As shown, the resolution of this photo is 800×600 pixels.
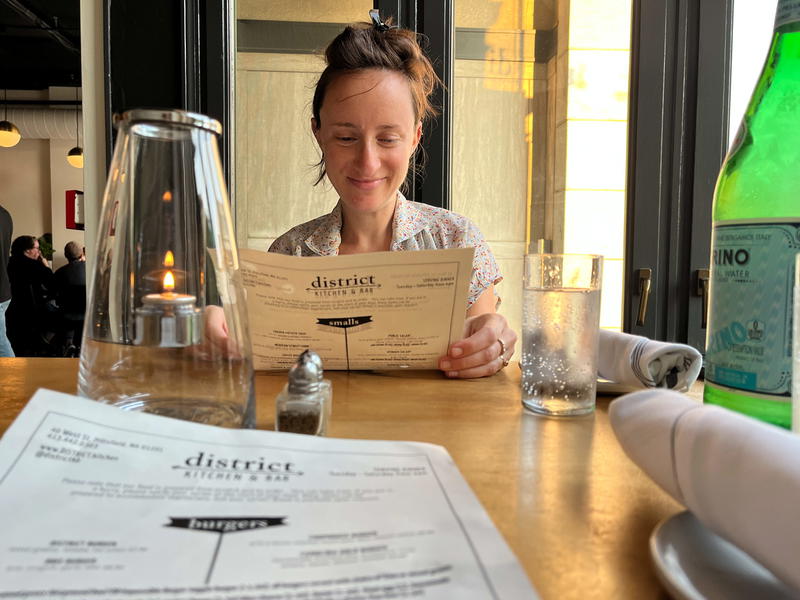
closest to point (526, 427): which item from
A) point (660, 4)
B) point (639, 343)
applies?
point (639, 343)

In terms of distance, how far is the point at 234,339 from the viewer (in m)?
→ 0.46

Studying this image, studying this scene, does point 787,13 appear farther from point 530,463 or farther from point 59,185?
point 59,185

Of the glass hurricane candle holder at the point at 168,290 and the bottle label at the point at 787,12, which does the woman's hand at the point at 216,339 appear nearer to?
the glass hurricane candle holder at the point at 168,290

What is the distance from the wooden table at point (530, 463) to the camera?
0.89 feet

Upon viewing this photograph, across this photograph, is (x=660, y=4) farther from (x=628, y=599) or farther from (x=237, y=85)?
(x=628, y=599)

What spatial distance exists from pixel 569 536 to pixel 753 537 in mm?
87

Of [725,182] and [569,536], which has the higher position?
[725,182]

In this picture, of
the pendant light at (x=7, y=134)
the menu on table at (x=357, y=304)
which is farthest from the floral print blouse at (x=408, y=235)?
the pendant light at (x=7, y=134)

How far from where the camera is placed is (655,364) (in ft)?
1.99

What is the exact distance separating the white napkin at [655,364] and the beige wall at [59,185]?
908 centimetres

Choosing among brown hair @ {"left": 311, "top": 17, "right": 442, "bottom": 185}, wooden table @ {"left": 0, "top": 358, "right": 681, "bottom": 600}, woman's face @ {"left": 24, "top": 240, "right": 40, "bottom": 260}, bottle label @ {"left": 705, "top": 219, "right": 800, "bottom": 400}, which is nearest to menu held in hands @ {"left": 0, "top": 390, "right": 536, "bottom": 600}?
wooden table @ {"left": 0, "top": 358, "right": 681, "bottom": 600}

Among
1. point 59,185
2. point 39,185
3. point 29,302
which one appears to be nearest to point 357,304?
point 29,302

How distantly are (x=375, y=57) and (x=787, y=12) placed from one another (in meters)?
1.05

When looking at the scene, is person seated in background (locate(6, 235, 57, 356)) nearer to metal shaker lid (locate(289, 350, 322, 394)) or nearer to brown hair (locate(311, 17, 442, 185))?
brown hair (locate(311, 17, 442, 185))
